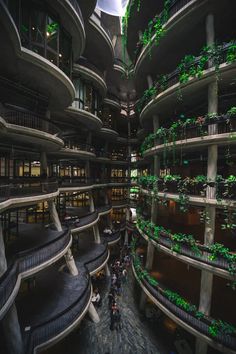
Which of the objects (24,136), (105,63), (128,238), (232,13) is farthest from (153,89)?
(128,238)

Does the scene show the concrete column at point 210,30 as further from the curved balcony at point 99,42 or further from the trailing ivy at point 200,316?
the trailing ivy at point 200,316

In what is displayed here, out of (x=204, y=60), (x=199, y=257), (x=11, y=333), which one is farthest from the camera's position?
(x=199, y=257)

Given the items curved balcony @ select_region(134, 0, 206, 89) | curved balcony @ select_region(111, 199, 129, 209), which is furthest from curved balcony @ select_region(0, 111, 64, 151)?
curved balcony @ select_region(111, 199, 129, 209)

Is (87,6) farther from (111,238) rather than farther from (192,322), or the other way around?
(111,238)

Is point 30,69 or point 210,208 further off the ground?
point 30,69

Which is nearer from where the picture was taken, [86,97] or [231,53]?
[231,53]

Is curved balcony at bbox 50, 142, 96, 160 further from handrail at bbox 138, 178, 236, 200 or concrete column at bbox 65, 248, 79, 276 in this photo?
concrete column at bbox 65, 248, 79, 276

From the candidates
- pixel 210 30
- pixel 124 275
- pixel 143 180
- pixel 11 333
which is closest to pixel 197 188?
pixel 143 180
